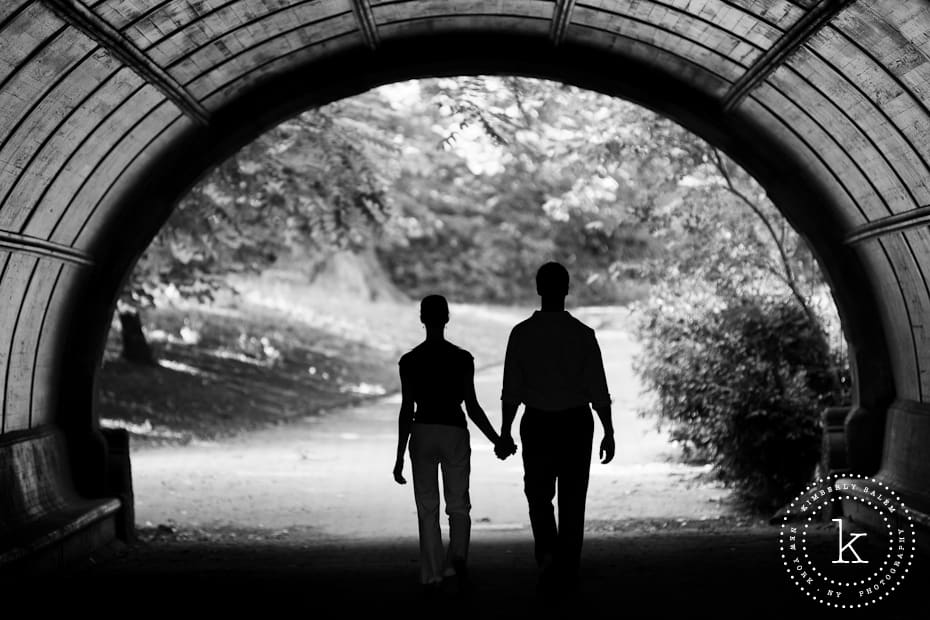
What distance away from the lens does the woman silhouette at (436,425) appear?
6297 mm

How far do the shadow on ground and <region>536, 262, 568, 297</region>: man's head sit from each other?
1.72 m

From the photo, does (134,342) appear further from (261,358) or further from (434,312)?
(434,312)

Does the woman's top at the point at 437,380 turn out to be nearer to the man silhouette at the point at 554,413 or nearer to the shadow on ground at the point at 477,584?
the man silhouette at the point at 554,413

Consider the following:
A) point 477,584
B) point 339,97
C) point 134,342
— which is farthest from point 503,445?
point 134,342

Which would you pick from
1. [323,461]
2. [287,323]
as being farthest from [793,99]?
[287,323]

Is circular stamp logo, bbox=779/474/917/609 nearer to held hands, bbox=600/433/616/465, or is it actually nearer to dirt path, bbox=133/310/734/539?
held hands, bbox=600/433/616/465

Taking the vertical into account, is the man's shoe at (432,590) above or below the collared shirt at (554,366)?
below

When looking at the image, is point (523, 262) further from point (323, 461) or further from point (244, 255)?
point (323, 461)

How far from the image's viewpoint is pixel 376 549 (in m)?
9.55

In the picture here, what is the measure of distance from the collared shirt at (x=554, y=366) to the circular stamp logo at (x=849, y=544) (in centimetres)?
173

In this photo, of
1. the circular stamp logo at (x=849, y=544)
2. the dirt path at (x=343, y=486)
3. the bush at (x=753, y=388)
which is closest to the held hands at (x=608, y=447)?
the circular stamp logo at (x=849, y=544)

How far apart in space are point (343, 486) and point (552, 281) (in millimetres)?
9203

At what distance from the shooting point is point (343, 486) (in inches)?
592

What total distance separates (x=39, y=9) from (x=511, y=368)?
11.0 feet
